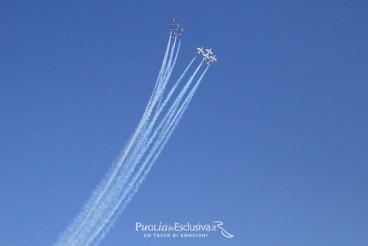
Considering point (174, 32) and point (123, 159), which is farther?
point (174, 32)

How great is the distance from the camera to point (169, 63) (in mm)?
57094

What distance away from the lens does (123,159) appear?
54438 mm

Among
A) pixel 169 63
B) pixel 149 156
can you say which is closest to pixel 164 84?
pixel 169 63

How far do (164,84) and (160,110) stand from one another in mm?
2265

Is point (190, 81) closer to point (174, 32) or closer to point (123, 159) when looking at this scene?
point (174, 32)

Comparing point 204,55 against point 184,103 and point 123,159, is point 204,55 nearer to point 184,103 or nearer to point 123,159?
point 184,103

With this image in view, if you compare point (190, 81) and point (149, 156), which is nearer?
point (149, 156)

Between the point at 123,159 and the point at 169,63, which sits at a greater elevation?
the point at 169,63

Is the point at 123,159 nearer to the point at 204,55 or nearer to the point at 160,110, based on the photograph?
the point at 160,110

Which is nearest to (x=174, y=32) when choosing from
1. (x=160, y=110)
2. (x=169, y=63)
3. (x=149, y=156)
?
(x=169, y=63)

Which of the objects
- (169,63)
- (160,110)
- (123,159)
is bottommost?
(123,159)

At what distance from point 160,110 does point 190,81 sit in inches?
156

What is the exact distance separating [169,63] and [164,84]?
5.88 ft

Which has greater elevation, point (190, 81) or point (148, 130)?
point (190, 81)
